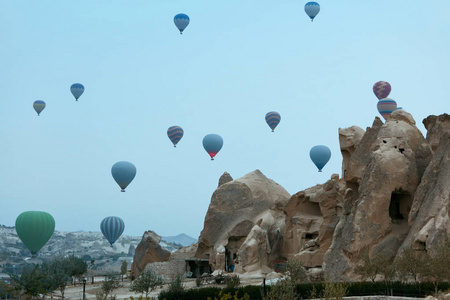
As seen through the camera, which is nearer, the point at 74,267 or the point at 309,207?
the point at 309,207

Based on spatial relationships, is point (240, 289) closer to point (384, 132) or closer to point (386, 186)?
A: point (386, 186)

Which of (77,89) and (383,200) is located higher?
(77,89)

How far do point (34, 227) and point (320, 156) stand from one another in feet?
92.4

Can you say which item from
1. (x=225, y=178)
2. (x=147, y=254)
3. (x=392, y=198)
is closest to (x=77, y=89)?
(x=225, y=178)

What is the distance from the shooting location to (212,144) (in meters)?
67.9

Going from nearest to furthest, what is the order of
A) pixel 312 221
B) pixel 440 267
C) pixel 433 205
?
pixel 440 267 < pixel 433 205 < pixel 312 221

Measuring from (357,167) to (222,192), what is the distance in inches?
759

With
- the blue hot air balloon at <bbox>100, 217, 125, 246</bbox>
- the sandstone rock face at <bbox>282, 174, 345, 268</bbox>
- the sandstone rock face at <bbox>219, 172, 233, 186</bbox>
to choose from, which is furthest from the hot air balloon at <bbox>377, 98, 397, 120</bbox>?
the blue hot air balloon at <bbox>100, 217, 125, 246</bbox>

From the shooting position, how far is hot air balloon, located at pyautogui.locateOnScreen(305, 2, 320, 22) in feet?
212

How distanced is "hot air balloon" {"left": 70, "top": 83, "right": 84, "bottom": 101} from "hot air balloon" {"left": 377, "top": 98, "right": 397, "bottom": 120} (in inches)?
1327

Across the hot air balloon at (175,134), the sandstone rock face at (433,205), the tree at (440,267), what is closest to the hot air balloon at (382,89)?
the hot air balloon at (175,134)

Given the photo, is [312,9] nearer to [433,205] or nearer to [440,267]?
[433,205]

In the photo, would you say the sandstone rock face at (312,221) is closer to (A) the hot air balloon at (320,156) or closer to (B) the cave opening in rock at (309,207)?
(B) the cave opening in rock at (309,207)

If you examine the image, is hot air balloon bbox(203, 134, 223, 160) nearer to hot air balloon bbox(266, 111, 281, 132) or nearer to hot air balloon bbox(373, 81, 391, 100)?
hot air balloon bbox(266, 111, 281, 132)
